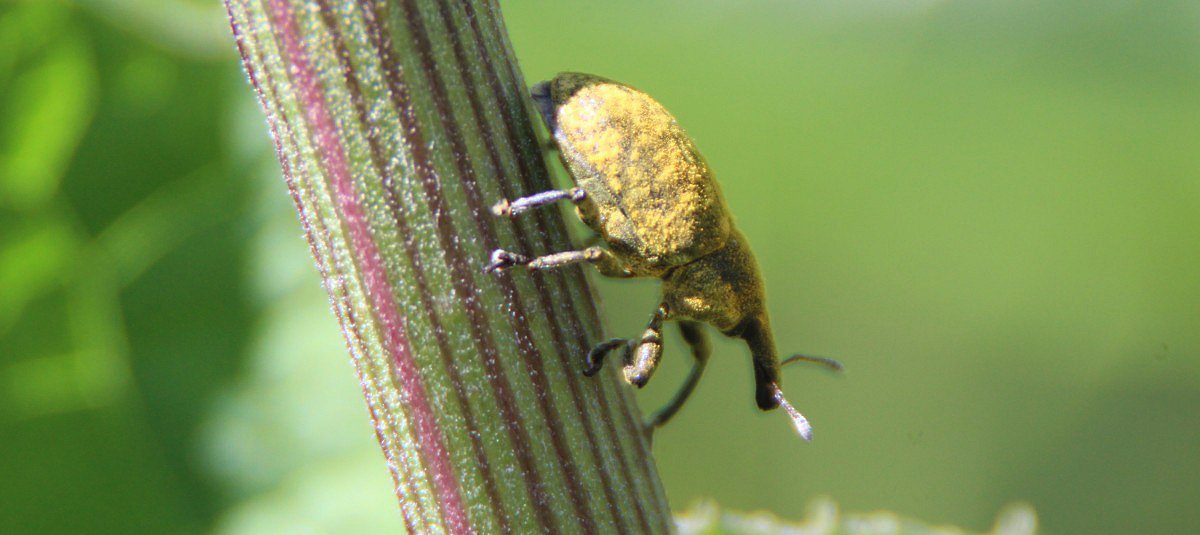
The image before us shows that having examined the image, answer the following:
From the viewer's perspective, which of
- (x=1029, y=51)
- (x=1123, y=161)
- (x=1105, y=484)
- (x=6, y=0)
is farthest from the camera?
(x=1105, y=484)

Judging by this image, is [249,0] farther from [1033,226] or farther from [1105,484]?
[1105,484]

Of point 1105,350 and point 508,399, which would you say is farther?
point 1105,350

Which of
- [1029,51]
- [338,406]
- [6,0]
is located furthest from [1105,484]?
[6,0]

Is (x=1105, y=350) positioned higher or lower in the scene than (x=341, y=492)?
lower

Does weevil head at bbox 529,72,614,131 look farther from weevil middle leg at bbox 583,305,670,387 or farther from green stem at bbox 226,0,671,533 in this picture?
green stem at bbox 226,0,671,533

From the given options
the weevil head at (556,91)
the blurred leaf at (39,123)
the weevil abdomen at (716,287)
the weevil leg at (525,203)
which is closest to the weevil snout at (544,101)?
the weevil head at (556,91)

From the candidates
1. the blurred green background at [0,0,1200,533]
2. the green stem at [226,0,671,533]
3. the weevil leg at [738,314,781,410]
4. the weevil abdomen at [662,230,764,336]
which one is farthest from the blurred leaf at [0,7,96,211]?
the weevil leg at [738,314,781,410]

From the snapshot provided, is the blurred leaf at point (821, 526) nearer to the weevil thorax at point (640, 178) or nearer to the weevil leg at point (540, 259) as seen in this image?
the weevil thorax at point (640, 178)
